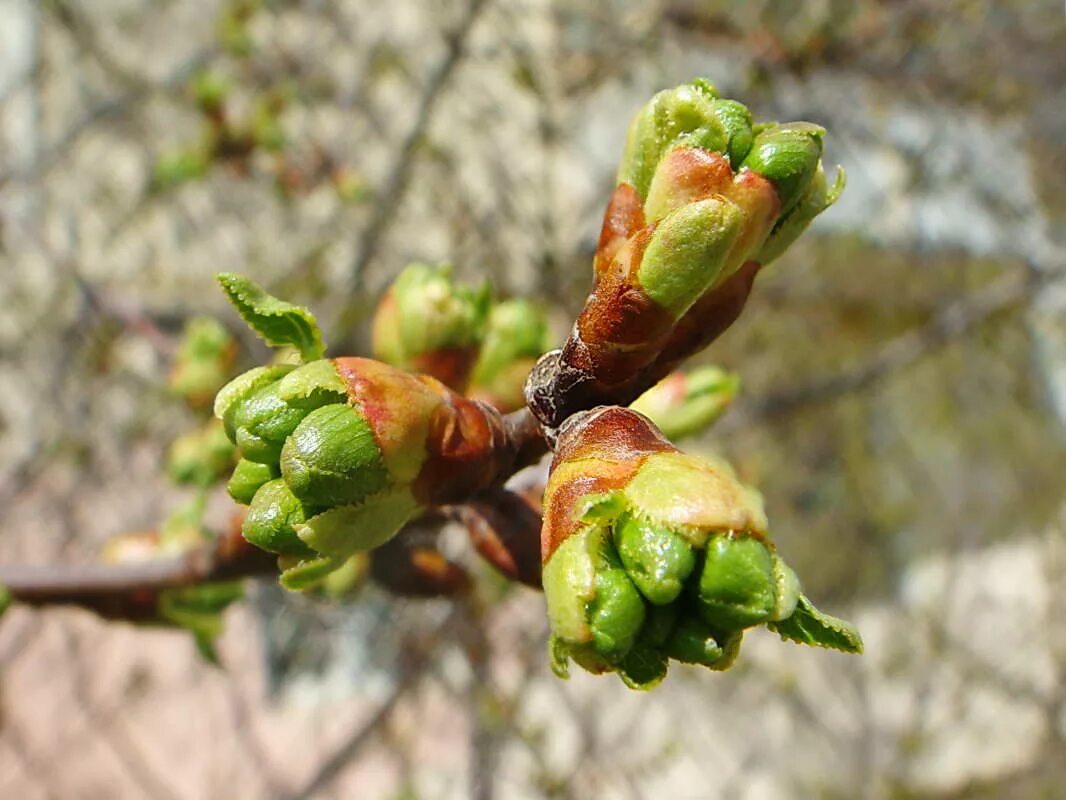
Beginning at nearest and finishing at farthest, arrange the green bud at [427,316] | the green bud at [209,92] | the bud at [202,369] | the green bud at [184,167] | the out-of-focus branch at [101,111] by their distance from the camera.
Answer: the green bud at [427,316] → the bud at [202,369] → the green bud at [209,92] → the green bud at [184,167] → the out-of-focus branch at [101,111]

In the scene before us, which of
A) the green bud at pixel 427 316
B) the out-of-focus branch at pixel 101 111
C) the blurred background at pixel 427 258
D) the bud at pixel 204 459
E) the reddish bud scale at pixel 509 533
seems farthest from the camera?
the blurred background at pixel 427 258

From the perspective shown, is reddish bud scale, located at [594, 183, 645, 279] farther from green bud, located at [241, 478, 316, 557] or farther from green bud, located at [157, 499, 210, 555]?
green bud, located at [157, 499, 210, 555]

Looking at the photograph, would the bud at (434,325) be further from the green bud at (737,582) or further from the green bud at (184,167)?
the green bud at (184,167)

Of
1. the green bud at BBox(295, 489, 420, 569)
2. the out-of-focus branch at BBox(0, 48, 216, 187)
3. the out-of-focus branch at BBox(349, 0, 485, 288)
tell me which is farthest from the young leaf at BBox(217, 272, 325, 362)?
the out-of-focus branch at BBox(0, 48, 216, 187)

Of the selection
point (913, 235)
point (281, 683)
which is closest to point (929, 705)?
point (913, 235)

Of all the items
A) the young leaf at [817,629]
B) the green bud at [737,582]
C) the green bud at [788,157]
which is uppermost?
the green bud at [788,157]

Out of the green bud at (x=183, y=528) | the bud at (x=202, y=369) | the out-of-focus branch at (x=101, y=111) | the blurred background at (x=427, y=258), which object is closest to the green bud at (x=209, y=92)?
the blurred background at (x=427, y=258)

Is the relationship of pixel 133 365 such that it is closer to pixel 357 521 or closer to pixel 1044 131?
pixel 357 521
